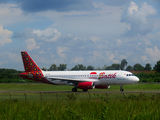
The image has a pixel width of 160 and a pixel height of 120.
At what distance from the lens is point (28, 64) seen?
151 feet

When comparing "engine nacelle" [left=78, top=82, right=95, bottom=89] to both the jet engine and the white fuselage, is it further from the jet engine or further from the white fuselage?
the white fuselage

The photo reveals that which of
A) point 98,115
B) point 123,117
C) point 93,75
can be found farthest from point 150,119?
point 93,75

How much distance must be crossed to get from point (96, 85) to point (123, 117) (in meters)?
30.6

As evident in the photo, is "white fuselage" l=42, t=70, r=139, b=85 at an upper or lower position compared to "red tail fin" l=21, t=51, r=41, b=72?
lower

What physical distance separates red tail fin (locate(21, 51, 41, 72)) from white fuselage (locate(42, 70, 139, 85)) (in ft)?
10.2

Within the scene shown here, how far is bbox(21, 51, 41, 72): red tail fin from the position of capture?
1793 inches

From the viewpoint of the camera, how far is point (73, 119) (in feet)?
37.9

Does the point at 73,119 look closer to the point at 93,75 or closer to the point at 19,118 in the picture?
the point at 19,118

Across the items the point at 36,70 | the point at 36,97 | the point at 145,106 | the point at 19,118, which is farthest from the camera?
the point at 36,70

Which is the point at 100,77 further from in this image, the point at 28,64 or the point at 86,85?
the point at 28,64

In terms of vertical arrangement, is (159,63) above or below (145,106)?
above

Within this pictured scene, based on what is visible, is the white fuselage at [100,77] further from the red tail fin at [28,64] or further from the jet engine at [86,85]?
the red tail fin at [28,64]

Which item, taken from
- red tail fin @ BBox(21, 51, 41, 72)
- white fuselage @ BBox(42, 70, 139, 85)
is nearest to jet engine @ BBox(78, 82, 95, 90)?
white fuselage @ BBox(42, 70, 139, 85)

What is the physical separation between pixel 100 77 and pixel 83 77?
11.0 ft
